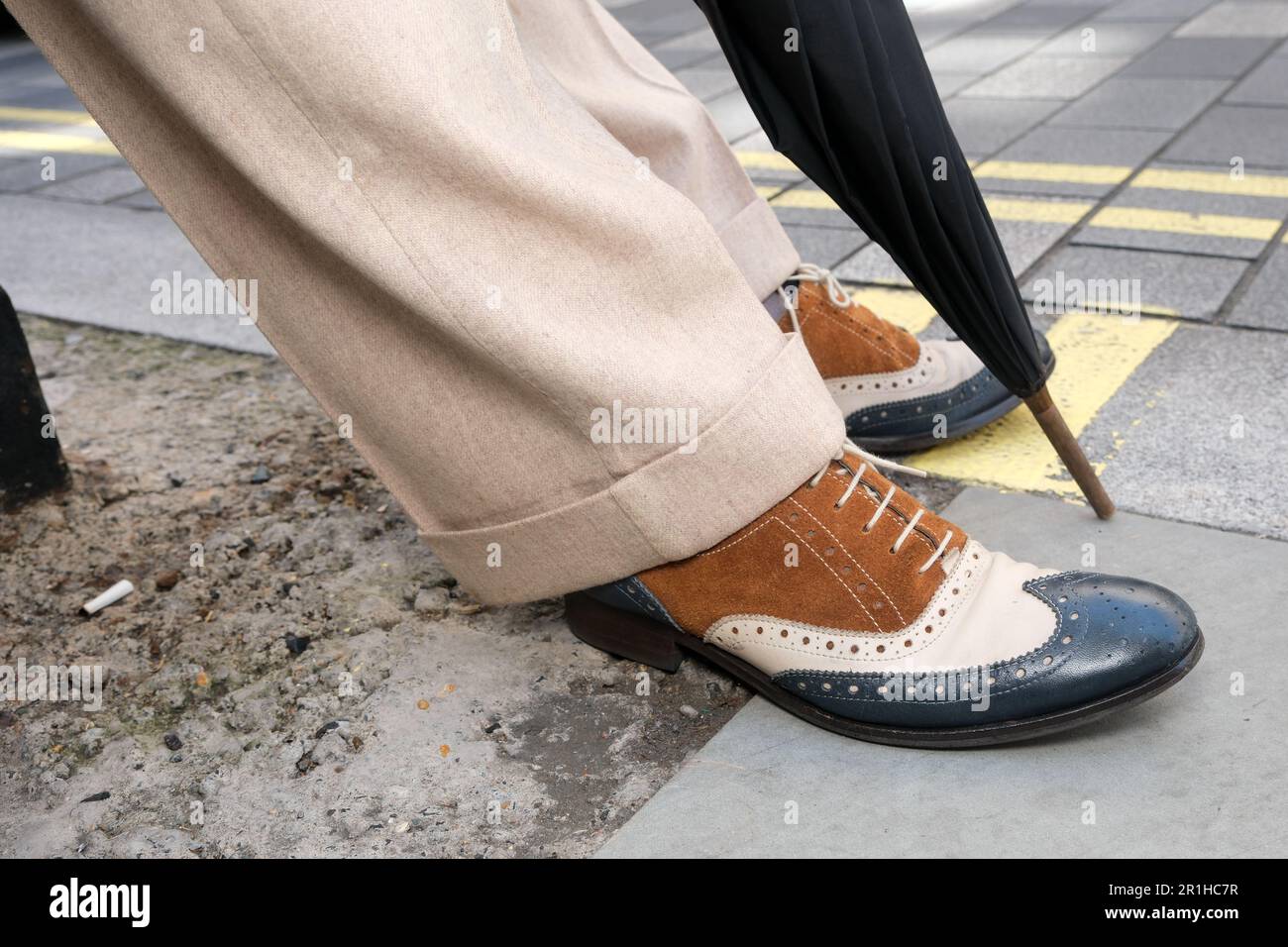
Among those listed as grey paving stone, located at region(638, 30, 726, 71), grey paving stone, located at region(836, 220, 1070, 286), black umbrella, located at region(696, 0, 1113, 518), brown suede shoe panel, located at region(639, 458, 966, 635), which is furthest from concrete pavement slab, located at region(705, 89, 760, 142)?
brown suede shoe panel, located at region(639, 458, 966, 635)

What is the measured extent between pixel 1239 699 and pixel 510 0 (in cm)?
126

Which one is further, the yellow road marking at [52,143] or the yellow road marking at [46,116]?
the yellow road marking at [46,116]

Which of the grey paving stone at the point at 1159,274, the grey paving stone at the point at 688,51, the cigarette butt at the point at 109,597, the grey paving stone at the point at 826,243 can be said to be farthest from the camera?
the grey paving stone at the point at 688,51

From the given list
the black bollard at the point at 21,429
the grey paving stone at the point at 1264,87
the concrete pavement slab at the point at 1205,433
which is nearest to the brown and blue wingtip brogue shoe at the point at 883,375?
the concrete pavement slab at the point at 1205,433

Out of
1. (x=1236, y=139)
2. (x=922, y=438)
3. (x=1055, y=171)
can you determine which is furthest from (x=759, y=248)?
(x=1236, y=139)

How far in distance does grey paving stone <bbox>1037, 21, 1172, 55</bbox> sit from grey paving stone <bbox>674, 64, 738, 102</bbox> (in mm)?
1091

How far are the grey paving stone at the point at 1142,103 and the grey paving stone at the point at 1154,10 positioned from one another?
1.01 meters

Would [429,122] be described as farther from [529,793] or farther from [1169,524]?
[1169,524]

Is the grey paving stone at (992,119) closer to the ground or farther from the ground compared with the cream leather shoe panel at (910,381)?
farther from the ground

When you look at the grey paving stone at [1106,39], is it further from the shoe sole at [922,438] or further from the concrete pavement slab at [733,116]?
the shoe sole at [922,438]

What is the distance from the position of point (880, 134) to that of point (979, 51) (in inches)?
136

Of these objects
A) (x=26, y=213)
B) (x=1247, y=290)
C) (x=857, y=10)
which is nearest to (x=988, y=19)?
(x=1247, y=290)

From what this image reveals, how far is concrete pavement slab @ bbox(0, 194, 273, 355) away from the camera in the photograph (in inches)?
105

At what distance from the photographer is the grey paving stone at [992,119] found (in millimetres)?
3416
